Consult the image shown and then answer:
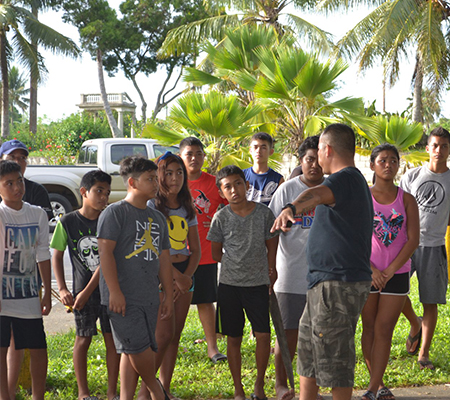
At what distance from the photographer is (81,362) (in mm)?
4223

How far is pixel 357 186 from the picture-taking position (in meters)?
3.44

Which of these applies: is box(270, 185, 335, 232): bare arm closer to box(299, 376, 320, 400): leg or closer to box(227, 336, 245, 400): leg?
box(299, 376, 320, 400): leg

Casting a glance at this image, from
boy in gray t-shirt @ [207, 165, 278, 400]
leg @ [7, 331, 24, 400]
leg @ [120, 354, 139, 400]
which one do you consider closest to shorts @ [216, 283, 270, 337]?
boy in gray t-shirt @ [207, 165, 278, 400]

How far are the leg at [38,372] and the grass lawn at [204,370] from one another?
0.41 m

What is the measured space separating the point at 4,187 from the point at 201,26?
865 inches

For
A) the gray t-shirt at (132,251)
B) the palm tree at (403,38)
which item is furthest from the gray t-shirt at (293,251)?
the palm tree at (403,38)

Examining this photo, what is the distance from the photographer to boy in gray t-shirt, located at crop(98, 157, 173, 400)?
362 centimetres

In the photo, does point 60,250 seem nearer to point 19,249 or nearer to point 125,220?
point 19,249

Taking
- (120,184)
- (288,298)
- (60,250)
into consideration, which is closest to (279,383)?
(288,298)

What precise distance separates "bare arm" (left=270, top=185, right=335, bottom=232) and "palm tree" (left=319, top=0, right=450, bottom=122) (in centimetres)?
1563

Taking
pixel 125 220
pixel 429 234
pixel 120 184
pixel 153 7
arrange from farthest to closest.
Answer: pixel 153 7
pixel 120 184
pixel 429 234
pixel 125 220

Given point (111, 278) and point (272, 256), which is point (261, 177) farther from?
point (111, 278)

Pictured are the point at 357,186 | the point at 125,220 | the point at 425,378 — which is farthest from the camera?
the point at 425,378

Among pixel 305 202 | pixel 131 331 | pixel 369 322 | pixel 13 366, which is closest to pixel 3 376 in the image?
pixel 13 366
